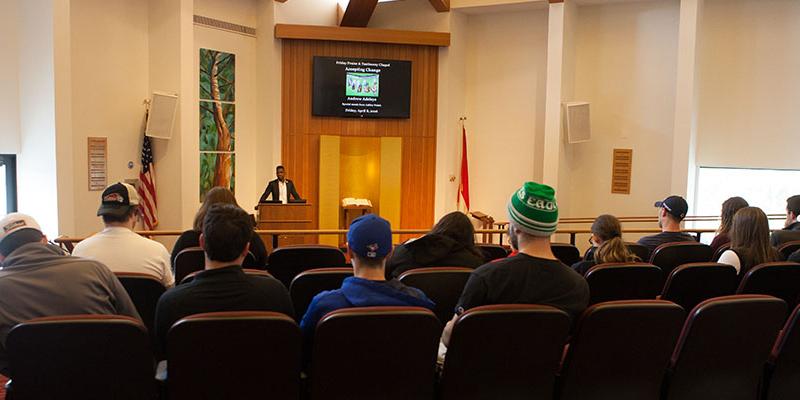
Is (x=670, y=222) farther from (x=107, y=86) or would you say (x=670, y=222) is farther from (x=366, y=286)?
(x=107, y=86)

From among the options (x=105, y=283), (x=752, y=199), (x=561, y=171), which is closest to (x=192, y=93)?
(x=561, y=171)

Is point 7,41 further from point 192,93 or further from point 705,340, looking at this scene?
point 705,340

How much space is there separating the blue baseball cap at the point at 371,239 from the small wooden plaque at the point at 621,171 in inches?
352

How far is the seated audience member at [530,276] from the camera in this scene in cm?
269

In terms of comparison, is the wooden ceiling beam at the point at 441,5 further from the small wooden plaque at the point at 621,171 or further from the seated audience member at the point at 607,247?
the seated audience member at the point at 607,247

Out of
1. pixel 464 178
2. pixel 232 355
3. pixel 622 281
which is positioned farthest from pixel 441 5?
pixel 232 355

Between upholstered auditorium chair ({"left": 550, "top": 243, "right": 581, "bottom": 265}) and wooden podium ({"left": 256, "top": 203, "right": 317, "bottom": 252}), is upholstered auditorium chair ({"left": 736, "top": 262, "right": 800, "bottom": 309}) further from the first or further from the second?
wooden podium ({"left": 256, "top": 203, "right": 317, "bottom": 252})

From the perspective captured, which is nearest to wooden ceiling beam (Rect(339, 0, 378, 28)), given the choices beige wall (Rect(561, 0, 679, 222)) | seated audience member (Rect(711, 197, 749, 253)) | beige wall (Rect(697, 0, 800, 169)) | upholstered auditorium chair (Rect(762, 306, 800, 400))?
beige wall (Rect(561, 0, 679, 222))

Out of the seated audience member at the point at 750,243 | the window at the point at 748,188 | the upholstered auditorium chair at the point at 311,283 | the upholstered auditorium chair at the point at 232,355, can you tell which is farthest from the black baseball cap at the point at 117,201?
the window at the point at 748,188

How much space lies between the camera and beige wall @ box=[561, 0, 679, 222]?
10555 mm

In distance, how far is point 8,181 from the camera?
8234 millimetres

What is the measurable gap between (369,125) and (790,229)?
22.9 ft

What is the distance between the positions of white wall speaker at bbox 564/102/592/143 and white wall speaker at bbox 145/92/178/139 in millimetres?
5736

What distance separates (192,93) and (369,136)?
3016 mm
